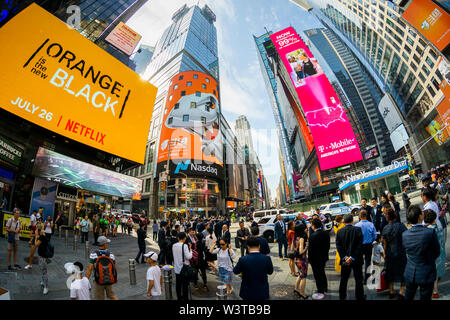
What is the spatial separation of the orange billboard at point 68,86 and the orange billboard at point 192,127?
93.6 ft

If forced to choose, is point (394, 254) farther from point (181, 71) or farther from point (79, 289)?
point (181, 71)

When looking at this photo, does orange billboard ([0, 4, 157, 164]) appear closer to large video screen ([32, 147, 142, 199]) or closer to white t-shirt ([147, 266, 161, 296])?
large video screen ([32, 147, 142, 199])

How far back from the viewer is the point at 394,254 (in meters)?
4.13

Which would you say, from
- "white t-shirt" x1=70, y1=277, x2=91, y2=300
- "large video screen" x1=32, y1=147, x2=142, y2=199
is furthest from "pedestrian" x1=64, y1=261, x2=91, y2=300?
"large video screen" x1=32, y1=147, x2=142, y2=199

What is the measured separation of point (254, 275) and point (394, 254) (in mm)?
3348

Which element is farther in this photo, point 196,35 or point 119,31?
point 196,35

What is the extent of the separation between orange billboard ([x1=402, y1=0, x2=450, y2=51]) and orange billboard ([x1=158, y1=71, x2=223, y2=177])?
43.7 meters

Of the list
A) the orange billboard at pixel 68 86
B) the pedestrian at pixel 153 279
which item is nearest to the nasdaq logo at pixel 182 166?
the orange billboard at pixel 68 86

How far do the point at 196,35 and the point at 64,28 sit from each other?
298 ft

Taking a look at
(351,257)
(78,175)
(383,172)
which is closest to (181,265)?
(351,257)

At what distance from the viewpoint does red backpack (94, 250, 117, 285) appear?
402 cm

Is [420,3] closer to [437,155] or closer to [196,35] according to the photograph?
[437,155]

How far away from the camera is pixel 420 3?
22.4 metres
